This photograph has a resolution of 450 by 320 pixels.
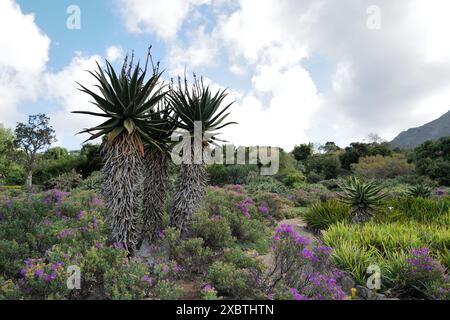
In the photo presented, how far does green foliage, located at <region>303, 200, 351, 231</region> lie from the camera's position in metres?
10.6

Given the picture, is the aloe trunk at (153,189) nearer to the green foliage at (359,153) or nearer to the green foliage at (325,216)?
the green foliage at (325,216)

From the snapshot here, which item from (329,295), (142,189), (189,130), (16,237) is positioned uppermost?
(189,130)

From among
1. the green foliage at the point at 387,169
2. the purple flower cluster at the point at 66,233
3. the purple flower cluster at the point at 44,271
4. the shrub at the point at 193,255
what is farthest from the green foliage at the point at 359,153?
the purple flower cluster at the point at 44,271

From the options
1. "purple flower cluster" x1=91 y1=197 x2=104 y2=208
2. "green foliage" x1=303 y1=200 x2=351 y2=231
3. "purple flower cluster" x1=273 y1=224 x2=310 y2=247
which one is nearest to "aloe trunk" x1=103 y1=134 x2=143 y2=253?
"purple flower cluster" x1=273 y1=224 x2=310 y2=247

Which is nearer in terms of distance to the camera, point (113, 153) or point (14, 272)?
point (14, 272)

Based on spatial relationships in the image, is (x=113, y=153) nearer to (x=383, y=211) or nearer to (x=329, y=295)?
(x=329, y=295)

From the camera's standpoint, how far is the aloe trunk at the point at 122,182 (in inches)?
215

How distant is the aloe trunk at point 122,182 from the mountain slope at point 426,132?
4046 inches

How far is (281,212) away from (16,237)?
8.68 m

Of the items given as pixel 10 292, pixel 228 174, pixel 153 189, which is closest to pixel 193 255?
pixel 153 189
